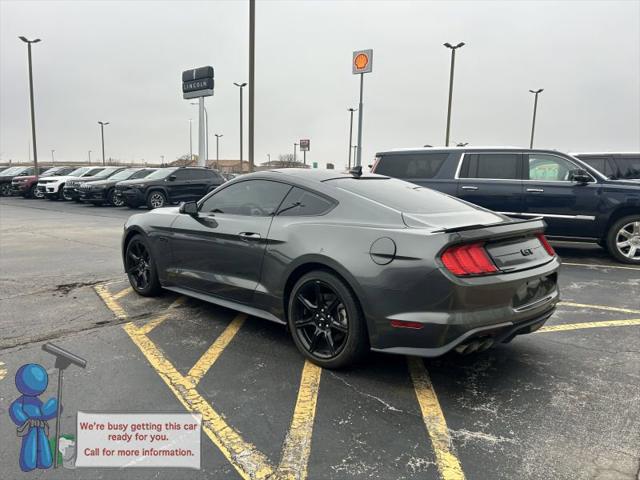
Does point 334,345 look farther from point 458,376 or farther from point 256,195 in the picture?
point 256,195

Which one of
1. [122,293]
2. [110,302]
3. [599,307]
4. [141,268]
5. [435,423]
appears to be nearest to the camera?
[435,423]

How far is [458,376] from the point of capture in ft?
11.6

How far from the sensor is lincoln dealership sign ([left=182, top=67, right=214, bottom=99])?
953 inches

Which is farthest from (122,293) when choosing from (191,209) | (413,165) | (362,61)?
(362,61)

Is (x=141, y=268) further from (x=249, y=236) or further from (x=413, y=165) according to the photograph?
(x=413, y=165)

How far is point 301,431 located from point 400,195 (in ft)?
6.68

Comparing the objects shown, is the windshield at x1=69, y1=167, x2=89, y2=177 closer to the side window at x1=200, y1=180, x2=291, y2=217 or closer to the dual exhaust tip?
the side window at x1=200, y1=180, x2=291, y2=217

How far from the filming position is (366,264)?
325cm

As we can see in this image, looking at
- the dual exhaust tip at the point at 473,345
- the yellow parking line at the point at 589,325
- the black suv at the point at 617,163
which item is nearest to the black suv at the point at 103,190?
the black suv at the point at 617,163

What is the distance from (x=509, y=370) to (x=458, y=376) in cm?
41

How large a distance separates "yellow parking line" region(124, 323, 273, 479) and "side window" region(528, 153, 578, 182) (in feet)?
22.2

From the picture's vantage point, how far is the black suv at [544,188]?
773 centimetres

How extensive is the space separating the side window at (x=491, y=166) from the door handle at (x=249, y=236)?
5.57 meters

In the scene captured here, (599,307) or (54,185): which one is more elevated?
(599,307)
